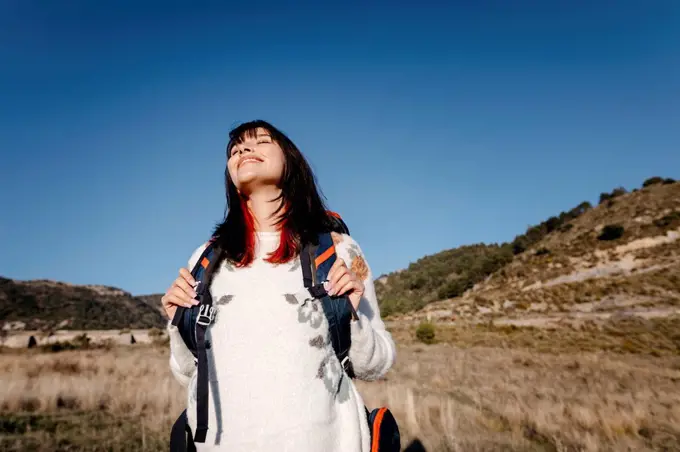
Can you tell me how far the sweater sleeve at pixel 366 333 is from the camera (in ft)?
5.16

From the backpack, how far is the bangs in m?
0.66

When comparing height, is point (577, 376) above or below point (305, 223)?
below

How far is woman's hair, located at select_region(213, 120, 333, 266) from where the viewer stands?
170cm

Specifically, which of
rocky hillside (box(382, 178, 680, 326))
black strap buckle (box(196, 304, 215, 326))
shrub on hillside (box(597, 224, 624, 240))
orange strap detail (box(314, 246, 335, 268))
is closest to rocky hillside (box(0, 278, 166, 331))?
rocky hillside (box(382, 178, 680, 326))

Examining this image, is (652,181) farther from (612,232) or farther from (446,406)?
(446,406)

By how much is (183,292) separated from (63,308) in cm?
5445

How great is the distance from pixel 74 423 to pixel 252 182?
5125mm

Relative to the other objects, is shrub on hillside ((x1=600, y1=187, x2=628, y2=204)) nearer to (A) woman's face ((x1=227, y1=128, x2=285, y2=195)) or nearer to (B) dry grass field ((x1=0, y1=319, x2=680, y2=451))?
(B) dry grass field ((x1=0, y1=319, x2=680, y2=451))

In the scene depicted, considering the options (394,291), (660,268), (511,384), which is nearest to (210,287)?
(511,384)

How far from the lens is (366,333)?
1568 millimetres

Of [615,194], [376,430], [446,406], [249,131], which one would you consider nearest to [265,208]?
[249,131]

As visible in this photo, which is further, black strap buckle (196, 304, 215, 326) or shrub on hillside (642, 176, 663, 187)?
shrub on hillside (642, 176, 663, 187)

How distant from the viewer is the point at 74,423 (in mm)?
5215

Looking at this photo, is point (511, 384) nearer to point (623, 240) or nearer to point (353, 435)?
point (353, 435)
